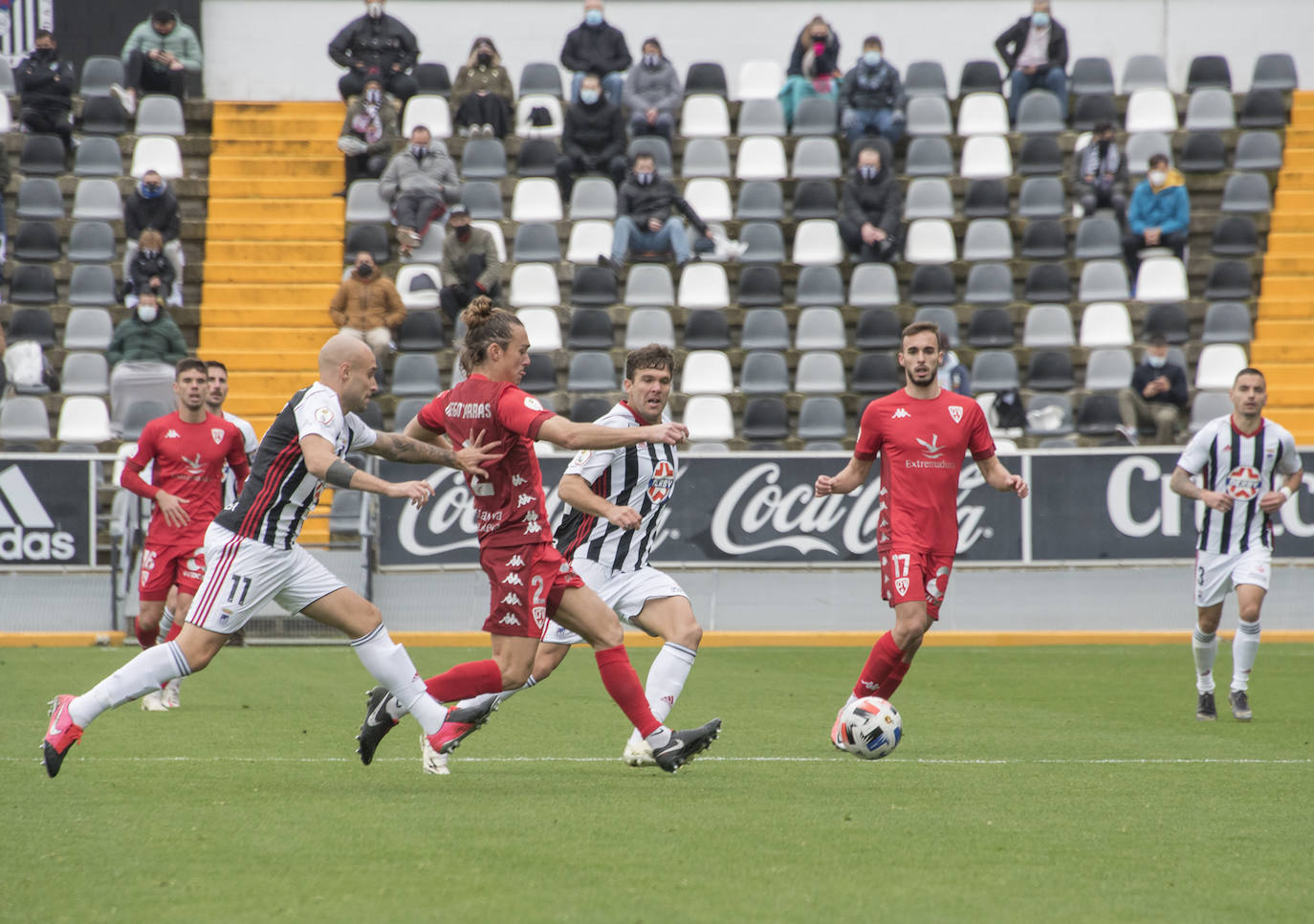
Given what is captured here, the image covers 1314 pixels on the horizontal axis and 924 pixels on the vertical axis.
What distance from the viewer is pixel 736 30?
24.7 metres

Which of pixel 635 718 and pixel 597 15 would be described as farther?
pixel 597 15

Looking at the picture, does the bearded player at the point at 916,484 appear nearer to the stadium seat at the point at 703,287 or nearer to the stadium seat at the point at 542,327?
the stadium seat at the point at 542,327

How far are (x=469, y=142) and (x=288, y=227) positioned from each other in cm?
275

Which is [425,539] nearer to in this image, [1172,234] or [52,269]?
[52,269]

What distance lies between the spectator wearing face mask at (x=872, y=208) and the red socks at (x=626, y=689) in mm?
13628

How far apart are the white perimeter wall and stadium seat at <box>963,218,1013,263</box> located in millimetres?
4439

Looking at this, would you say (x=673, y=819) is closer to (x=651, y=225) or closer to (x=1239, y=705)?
(x=1239, y=705)

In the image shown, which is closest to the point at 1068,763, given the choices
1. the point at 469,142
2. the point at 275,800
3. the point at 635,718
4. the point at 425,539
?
the point at 635,718

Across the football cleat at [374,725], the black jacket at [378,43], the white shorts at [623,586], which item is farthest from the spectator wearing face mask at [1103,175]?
the football cleat at [374,725]

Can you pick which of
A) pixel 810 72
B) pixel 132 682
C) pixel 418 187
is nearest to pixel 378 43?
pixel 418 187

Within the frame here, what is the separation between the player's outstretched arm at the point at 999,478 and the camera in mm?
8727

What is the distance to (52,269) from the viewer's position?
20.8 m

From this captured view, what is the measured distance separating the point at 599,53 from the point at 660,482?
15.2 m

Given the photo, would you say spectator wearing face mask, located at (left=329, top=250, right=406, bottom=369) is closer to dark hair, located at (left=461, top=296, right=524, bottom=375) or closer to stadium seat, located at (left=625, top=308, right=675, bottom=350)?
stadium seat, located at (left=625, top=308, right=675, bottom=350)
